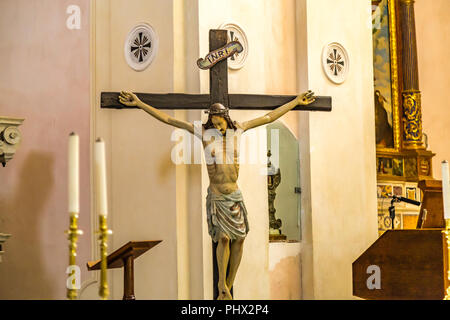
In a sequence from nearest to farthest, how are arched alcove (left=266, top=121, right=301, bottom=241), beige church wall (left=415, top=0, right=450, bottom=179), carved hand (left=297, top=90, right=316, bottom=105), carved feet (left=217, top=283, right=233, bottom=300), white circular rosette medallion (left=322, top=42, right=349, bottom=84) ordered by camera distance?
carved feet (left=217, top=283, right=233, bottom=300) < carved hand (left=297, top=90, right=316, bottom=105) < white circular rosette medallion (left=322, top=42, right=349, bottom=84) < arched alcove (left=266, top=121, right=301, bottom=241) < beige church wall (left=415, top=0, right=450, bottom=179)

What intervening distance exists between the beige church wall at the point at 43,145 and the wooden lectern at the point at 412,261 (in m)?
3.21

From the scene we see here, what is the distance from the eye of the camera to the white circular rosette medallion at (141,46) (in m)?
8.57

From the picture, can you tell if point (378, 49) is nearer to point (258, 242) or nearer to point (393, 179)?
point (393, 179)

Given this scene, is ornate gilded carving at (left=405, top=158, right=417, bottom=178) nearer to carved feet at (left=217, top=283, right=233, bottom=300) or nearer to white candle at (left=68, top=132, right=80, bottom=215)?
carved feet at (left=217, top=283, right=233, bottom=300)

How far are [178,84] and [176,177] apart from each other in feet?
3.09

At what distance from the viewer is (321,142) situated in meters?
9.03

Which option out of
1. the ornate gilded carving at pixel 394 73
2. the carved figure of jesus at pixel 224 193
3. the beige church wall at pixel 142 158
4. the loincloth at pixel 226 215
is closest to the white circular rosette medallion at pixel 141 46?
the beige church wall at pixel 142 158

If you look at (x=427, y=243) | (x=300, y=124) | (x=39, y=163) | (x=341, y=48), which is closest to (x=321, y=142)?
(x=300, y=124)

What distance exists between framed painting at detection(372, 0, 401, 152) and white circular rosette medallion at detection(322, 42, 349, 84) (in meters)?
1.34

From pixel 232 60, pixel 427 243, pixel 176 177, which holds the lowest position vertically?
pixel 427 243

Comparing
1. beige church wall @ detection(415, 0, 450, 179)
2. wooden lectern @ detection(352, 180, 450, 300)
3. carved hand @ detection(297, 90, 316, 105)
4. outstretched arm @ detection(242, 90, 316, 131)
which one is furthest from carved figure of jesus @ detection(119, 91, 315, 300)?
beige church wall @ detection(415, 0, 450, 179)

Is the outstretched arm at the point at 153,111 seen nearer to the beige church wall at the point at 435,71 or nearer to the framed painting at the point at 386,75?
the framed painting at the point at 386,75

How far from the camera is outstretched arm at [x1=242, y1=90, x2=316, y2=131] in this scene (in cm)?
777

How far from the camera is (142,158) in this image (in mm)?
8539
